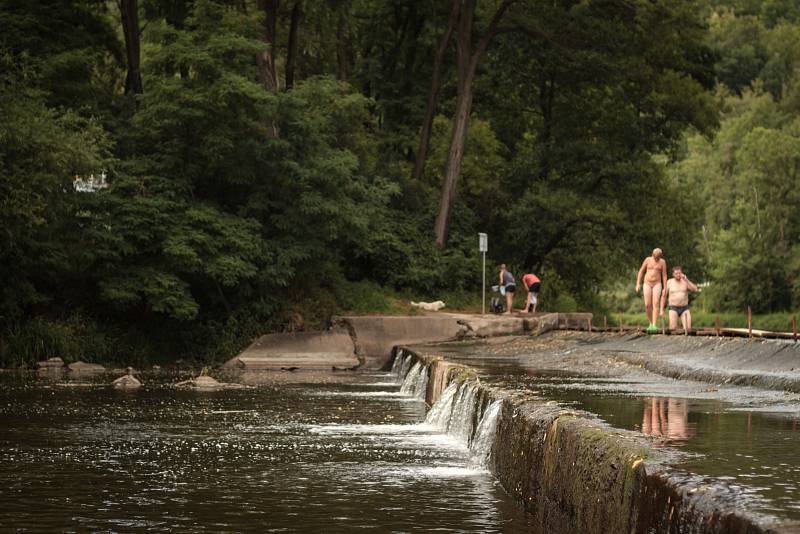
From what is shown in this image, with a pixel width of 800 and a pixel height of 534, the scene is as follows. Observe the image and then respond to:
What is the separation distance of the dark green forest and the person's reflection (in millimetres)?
18062

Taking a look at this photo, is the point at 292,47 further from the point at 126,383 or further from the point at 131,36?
the point at 126,383

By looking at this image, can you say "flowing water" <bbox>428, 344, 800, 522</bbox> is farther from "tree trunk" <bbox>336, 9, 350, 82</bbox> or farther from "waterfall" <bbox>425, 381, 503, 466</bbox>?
"tree trunk" <bbox>336, 9, 350, 82</bbox>

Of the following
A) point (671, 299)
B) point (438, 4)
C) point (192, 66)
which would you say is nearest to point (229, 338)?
point (192, 66)

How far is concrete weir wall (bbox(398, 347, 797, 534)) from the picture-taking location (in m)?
6.77

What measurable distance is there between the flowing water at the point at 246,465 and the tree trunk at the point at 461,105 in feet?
68.3

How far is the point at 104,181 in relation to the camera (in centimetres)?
3478

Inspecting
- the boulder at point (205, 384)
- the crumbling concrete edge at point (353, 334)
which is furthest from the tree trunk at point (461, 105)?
the boulder at point (205, 384)

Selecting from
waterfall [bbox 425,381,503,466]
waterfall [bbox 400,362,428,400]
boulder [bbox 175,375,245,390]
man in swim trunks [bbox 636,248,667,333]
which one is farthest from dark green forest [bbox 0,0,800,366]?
waterfall [bbox 425,381,503,466]

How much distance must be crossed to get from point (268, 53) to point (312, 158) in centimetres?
523

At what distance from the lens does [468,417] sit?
16.5m

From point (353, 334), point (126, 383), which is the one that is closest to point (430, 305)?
point (353, 334)

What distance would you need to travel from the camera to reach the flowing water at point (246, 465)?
10836 mm

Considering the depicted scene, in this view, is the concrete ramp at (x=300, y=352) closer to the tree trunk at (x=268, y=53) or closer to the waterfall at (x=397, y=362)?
the waterfall at (x=397, y=362)

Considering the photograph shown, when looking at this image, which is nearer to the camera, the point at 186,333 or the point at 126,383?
the point at 126,383
